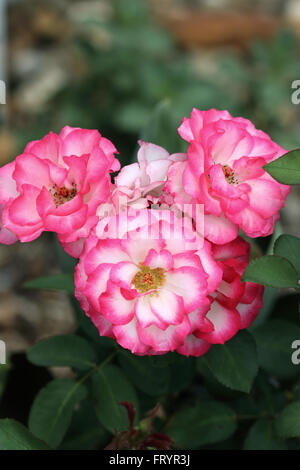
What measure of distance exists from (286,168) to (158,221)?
0.14 meters

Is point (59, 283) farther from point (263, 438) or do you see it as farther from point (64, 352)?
point (263, 438)

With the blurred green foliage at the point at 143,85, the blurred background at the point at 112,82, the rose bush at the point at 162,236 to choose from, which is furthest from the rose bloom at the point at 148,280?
the blurred green foliage at the point at 143,85

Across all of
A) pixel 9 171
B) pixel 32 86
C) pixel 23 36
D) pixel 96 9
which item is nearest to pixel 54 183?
pixel 9 171

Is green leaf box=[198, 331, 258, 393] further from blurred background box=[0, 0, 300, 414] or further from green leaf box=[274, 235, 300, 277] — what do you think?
blurred background box=[0, 0, 300, 414]

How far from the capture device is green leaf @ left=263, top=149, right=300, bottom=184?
536mm

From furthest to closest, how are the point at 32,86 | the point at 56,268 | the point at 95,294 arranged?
1. the point at 32,86
2. the point at 56,268
3. the point at 95,294

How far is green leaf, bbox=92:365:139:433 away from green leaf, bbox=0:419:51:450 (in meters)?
0.08

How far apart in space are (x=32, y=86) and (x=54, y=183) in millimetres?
1925

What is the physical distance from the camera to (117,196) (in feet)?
1.79

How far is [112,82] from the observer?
194 cm

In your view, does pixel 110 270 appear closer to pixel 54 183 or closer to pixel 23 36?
pixel 54 183

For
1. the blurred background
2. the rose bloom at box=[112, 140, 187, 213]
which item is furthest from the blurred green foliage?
the rose bloom at box=[112, 140, 187, 213]

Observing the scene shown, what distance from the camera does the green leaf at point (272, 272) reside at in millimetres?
534

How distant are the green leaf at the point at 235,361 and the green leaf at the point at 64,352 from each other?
0.17 metres
